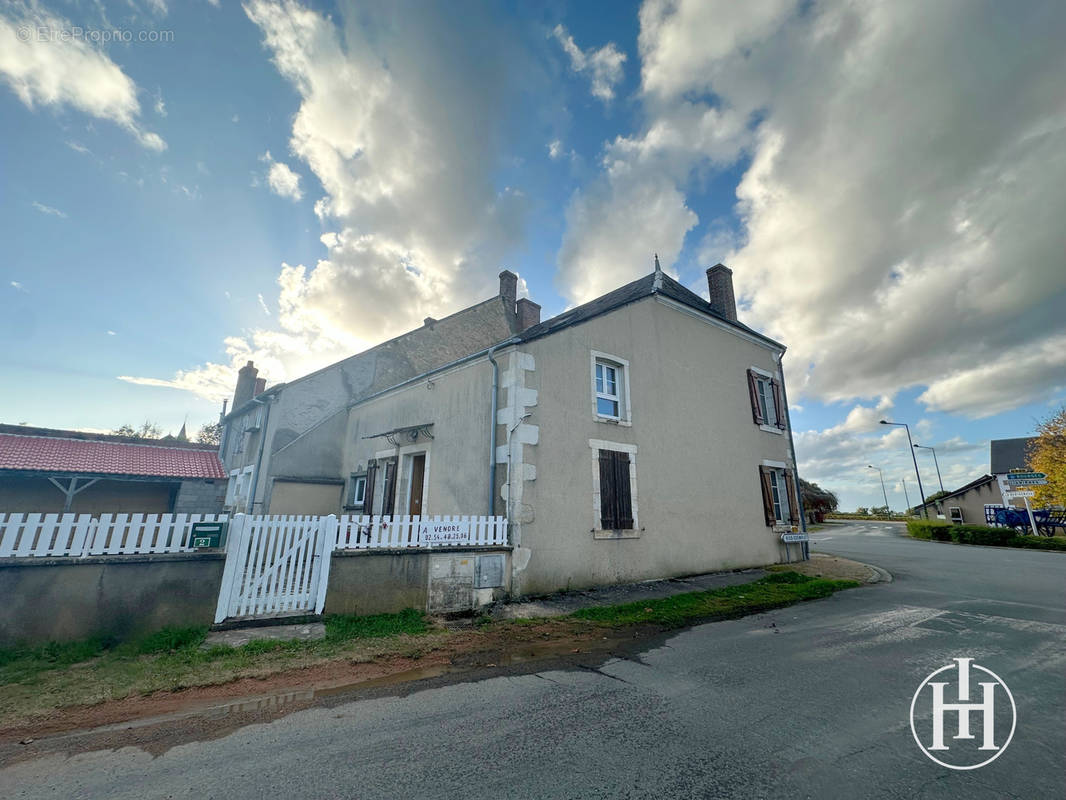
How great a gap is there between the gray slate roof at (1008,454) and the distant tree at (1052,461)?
12.4 m

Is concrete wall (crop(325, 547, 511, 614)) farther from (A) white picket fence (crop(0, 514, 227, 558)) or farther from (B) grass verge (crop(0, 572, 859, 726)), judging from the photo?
(A) white picket fence (crop(0, 514, 227, 558))

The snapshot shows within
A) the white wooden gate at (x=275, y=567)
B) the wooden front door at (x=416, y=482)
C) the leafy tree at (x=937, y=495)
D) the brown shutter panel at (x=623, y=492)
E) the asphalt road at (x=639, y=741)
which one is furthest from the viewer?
the leafy tree at (x=937, y=495)

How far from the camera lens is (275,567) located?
609cm

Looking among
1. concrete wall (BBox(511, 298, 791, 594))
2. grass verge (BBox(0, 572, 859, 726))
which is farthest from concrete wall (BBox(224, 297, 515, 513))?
grass verge (BBox(0, 572, 859, 726))

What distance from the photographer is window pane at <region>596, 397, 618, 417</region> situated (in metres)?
10.1

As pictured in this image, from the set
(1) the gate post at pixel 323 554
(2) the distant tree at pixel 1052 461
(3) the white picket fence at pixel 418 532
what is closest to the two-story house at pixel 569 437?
(3) the white picket fence at pixel 418 532

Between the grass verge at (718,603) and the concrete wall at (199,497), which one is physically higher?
the concrete wall at (199,497)

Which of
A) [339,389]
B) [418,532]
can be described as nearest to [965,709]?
[418,532]

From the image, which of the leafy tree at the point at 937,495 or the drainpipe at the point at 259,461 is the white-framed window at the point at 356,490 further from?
the leafy tree at the point at 937,495

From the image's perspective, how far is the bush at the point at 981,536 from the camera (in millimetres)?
20425

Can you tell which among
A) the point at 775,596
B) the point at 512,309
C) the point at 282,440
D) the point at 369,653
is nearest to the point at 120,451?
the point at 282,440

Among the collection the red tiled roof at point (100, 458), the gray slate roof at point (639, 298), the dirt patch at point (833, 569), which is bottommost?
the dirt patch at point (833, 569)

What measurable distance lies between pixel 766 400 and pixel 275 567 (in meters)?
14.4

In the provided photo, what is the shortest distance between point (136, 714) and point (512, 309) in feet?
52.0
